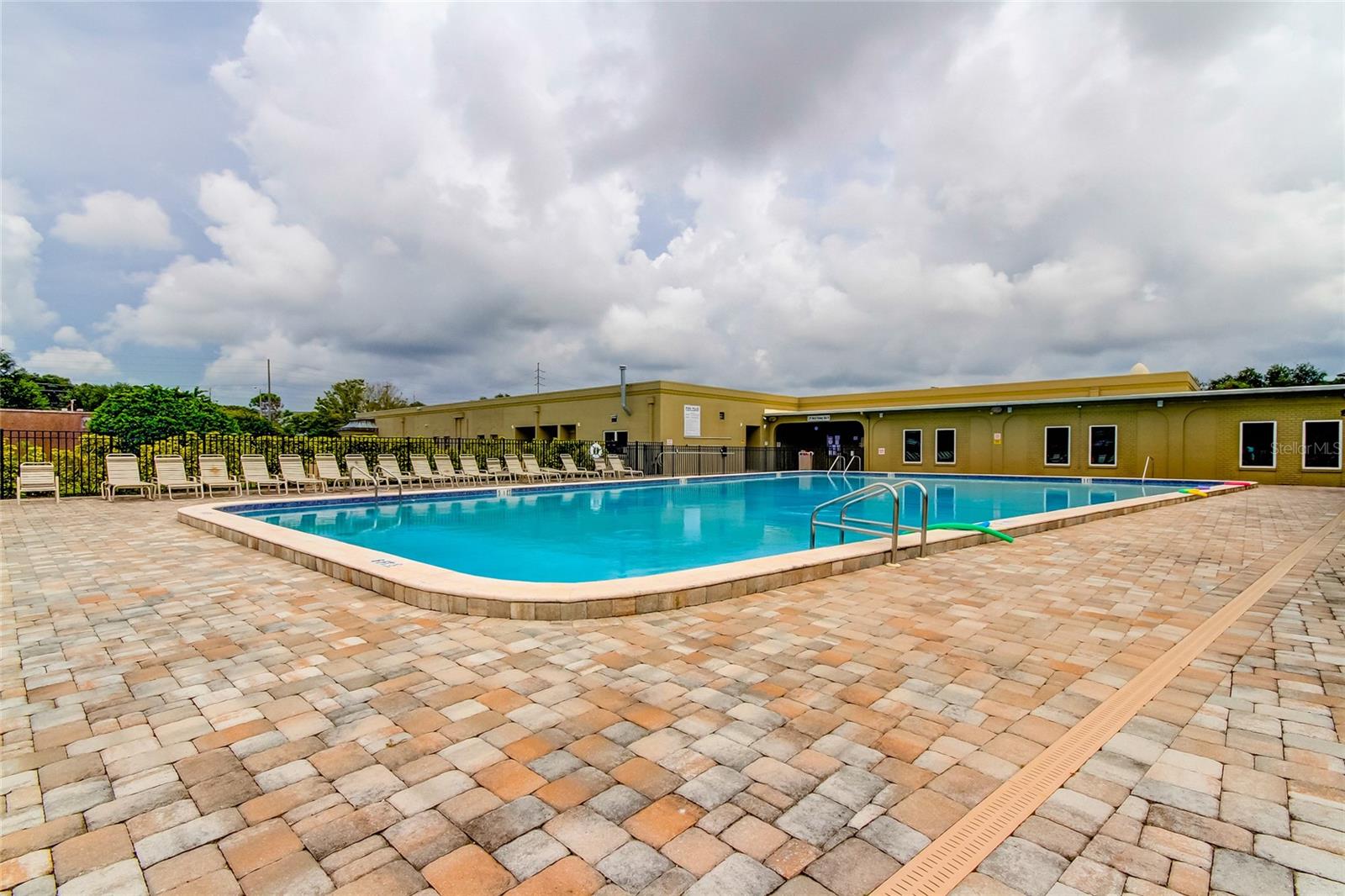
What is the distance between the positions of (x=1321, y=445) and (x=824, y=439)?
1686 cm

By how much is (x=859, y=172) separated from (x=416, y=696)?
12.9 m

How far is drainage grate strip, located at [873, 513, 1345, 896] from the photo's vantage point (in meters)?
1.51

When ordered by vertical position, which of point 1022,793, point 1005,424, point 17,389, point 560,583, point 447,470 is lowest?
point 1022,793

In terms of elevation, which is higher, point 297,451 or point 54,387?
point 54,387

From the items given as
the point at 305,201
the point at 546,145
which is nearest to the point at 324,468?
the point at 305,201

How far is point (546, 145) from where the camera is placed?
11.6m

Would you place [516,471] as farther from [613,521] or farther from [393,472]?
[613,521]

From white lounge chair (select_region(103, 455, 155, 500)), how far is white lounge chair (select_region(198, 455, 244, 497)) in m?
0.82

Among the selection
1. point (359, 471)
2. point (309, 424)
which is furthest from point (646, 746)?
point (309, 424)

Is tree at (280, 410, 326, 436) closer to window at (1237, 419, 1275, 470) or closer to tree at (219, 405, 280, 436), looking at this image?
tree at (219, 405, 280, 436)

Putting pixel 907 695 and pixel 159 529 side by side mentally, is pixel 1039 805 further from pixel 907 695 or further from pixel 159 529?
pixel 159 529

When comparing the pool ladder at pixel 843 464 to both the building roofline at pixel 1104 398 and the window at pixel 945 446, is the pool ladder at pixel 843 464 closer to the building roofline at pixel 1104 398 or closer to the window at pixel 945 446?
the building roofline at pixel 1104 398

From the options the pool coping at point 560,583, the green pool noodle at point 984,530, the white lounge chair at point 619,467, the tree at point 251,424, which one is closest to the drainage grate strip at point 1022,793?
the pool coping at point 560,583

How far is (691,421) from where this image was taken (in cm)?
2388
